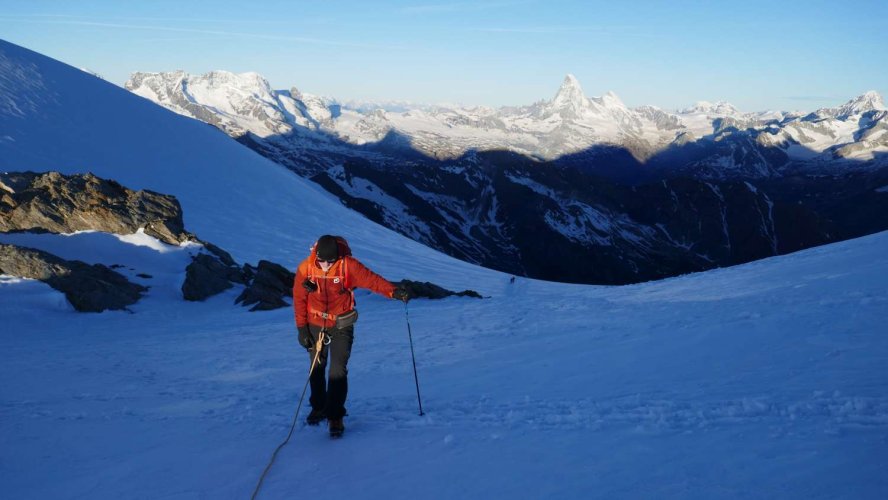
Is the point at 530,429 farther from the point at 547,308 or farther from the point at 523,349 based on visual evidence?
the point at 547,308

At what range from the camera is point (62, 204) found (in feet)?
88.8

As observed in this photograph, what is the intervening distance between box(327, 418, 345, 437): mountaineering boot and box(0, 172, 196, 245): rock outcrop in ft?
76.8

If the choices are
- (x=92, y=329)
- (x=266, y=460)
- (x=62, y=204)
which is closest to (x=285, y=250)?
(x=62, y=204)

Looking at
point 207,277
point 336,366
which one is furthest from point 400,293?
point 207,277

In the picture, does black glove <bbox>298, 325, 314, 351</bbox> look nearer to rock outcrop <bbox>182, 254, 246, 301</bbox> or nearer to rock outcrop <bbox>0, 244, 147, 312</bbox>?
rock outcrop <bbox>0, 244, 147, 312</bbox>

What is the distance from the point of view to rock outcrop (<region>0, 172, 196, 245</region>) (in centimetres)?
2600

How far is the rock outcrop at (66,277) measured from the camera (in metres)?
19.5

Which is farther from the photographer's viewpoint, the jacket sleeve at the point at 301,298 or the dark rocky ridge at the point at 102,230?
the dark rocky ridge at the point at 102,230

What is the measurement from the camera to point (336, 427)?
738 centimetres

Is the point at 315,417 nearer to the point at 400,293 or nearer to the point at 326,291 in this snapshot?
the point at 326,291

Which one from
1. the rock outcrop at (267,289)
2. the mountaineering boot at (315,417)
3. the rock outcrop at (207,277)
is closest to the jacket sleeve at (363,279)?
the mountaineering boot at (315,417)

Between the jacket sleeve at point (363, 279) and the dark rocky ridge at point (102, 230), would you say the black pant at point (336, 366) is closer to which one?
the jacket sleeve at point (363, 279)

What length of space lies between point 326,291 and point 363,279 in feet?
1.76

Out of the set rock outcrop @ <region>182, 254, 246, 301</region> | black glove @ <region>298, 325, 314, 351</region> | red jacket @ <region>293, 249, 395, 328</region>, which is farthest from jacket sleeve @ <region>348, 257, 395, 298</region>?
rock outcrop @ <region>182, 254, 246, 301</region>
